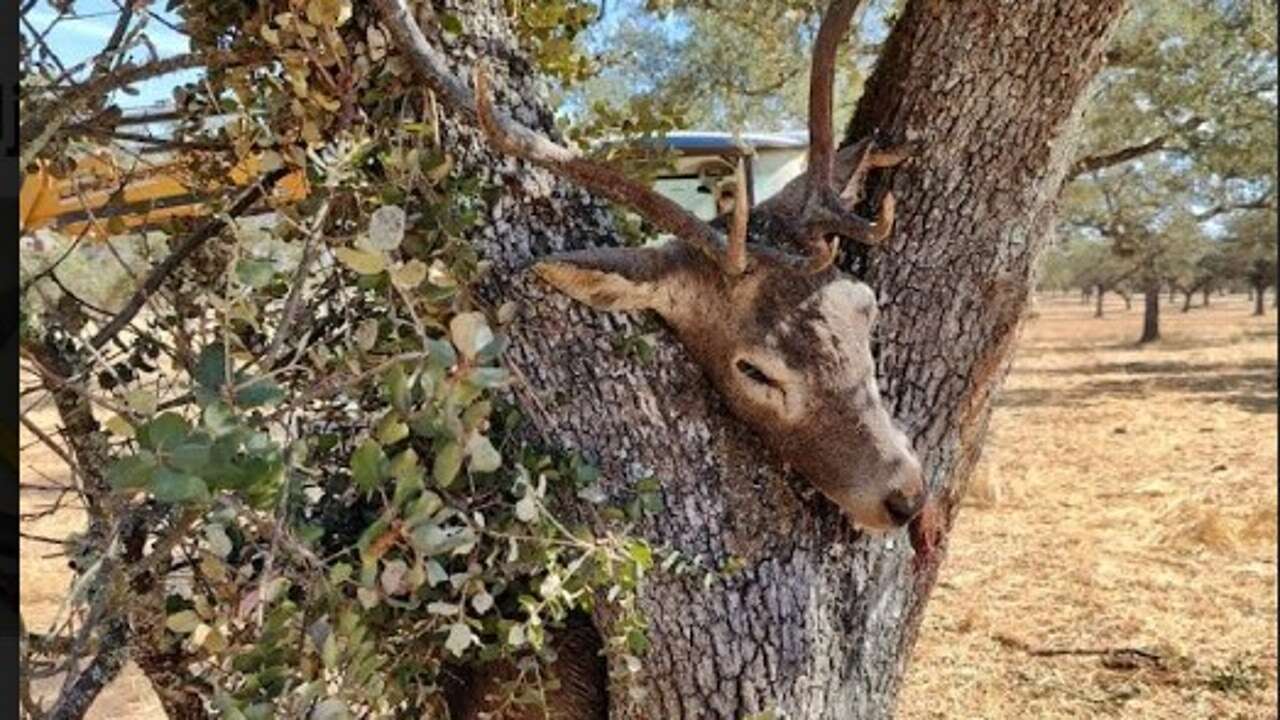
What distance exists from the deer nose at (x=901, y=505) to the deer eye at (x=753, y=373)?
0.77 ft

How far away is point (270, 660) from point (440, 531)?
1.13ft

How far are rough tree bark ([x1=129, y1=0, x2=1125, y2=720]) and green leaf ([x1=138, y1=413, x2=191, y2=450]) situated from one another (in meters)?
0.63

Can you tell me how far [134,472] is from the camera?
96cm

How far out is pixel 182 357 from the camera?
1.66 m

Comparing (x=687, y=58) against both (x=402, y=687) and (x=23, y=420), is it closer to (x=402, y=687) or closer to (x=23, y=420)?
(x=402, y=687)

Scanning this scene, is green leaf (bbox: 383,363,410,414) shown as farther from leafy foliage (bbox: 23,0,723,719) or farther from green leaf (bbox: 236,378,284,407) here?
green leaf (bbox: 236,378,284,407)

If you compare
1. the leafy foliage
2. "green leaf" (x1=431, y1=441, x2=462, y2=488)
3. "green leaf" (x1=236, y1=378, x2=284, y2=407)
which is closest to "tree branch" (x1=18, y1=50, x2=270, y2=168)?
the leafy foliage

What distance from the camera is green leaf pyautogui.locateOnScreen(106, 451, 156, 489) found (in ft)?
3.14

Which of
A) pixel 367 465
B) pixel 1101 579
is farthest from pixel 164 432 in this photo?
pixel 1101 579

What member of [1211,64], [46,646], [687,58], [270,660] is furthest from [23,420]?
[1211,64]

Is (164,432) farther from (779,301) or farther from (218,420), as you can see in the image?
(779,301)

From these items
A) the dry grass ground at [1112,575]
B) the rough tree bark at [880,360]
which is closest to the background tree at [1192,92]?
the dry grass ground at [1112,575]

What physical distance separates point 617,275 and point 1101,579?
501cm

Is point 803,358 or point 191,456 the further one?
point 803,358
